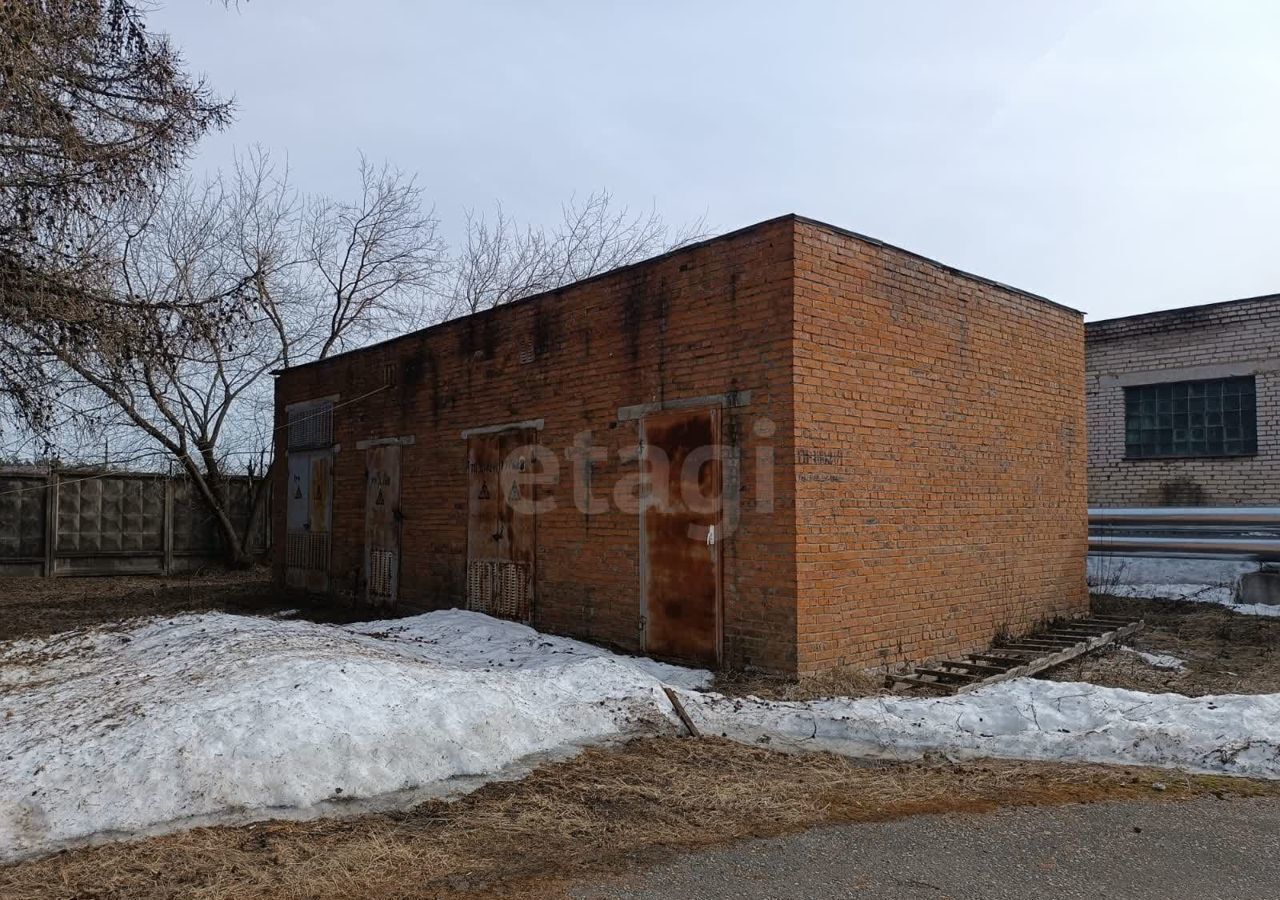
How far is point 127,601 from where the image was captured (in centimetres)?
1375

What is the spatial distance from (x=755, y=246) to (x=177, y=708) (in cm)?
549

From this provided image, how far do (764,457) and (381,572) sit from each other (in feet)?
22.8

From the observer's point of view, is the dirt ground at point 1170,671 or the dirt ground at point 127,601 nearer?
the dirt ground at point 1170,671

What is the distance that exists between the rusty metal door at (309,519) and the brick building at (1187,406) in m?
12.6

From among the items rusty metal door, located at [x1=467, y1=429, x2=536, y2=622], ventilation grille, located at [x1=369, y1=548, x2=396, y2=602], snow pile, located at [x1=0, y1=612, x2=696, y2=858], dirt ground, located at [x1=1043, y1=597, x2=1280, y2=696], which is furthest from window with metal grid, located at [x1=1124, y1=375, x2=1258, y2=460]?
ventilation grille, located at [x1=369, y1=548, x2=396, y2=602]

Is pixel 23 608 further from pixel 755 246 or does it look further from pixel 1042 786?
pixel 1042 786

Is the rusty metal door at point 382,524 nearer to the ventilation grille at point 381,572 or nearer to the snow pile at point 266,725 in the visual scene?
the ventilation grille at point 381,572

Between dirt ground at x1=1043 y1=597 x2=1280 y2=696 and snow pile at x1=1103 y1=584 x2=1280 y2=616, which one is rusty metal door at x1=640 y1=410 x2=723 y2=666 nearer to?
dirt ground at x1=1043 y1=597 x2=1280 y2=696

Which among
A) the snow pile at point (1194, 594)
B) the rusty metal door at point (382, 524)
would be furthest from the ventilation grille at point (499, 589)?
the snow pile at point (1194, 594)

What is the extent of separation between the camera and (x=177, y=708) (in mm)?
5602

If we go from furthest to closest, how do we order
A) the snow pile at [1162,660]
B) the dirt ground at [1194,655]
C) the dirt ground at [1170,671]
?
the snow pile at [1162,660], the dirt ground at [1194,655], the dirt ground at [1170,671]

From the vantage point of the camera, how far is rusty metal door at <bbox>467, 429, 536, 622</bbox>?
973 cm

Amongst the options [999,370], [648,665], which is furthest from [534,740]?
[999,370]

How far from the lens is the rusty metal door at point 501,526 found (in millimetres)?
9734
